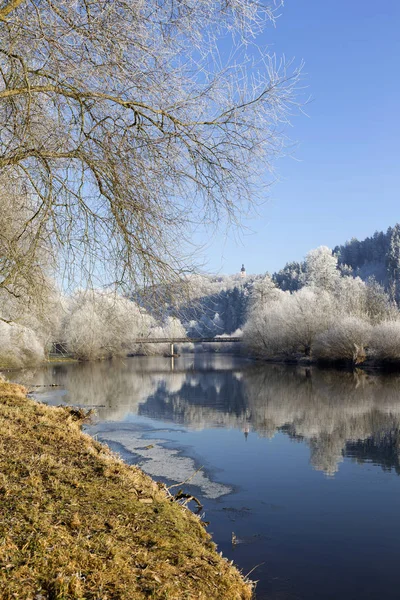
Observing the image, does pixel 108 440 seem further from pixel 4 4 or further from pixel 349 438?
pixel 4 4

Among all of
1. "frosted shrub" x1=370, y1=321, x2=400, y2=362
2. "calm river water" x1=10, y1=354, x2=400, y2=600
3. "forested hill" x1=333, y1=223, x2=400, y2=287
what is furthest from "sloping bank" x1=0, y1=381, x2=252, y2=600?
"forested hill" x1=333, y1=223, x2=400, y2=287

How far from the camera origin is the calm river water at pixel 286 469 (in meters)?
6.40

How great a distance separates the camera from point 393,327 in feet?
104

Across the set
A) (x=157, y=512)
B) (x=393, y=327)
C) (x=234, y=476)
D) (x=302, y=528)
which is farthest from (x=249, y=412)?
(x=393, y=327)

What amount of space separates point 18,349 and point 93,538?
1328 inches

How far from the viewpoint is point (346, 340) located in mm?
34844

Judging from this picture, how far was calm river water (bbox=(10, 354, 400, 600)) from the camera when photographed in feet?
21.0

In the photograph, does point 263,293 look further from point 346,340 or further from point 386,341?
point 386,341

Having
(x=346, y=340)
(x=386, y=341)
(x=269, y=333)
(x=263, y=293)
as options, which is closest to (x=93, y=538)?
(x=386, y=341)

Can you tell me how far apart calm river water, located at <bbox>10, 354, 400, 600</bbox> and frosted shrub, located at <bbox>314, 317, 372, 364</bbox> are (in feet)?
Answer: 35.9

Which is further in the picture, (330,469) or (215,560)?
(330,469)

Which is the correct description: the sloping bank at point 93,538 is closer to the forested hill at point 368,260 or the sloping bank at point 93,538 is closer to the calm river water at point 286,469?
the calm river water at point 286,469

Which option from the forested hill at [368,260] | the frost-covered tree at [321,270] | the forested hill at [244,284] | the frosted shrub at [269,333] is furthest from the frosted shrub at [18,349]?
the forested hill at [368,260]

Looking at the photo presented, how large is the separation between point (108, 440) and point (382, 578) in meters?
7.92
